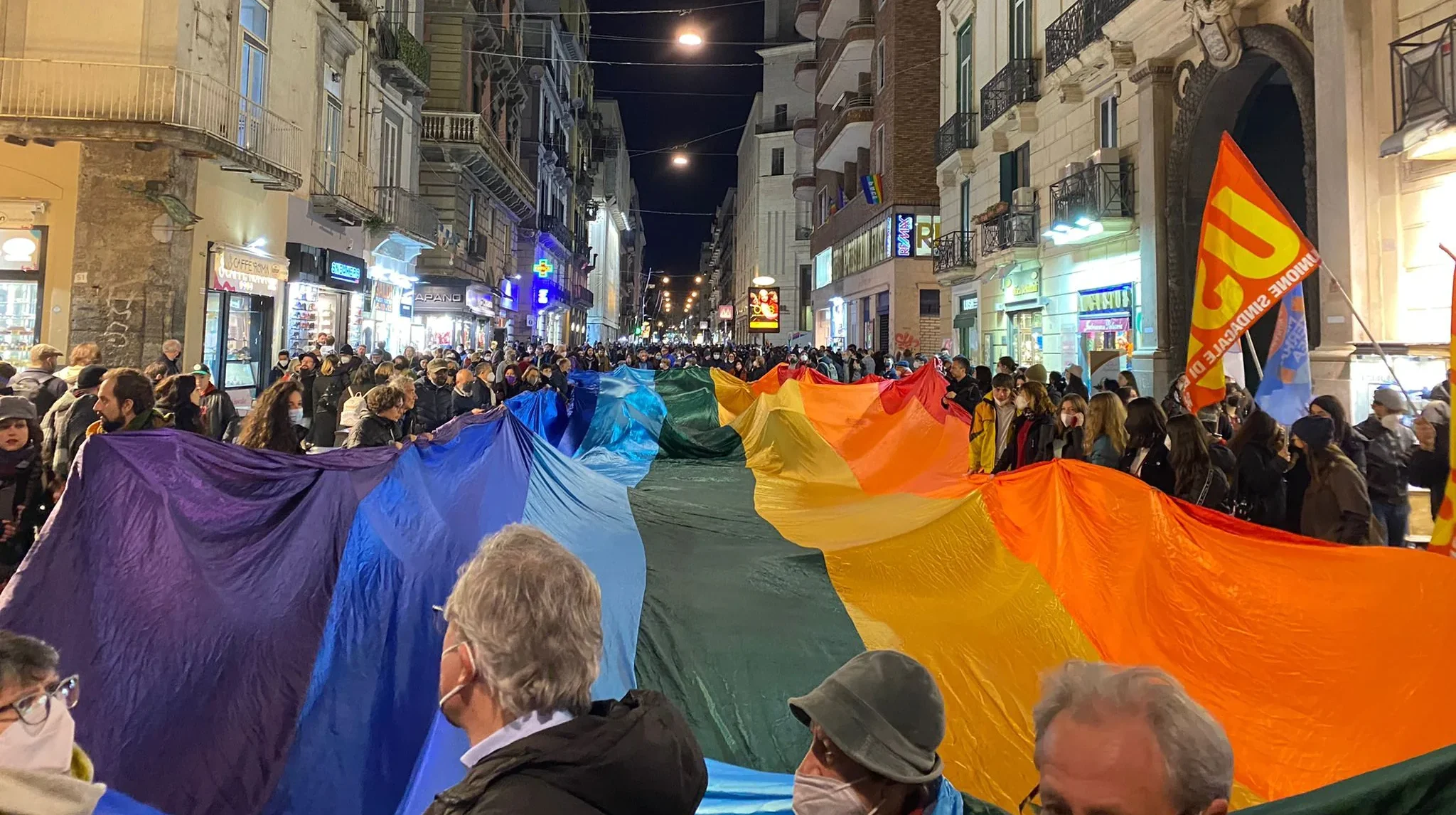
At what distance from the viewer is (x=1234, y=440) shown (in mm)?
6805

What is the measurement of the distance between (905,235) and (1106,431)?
27.1 m

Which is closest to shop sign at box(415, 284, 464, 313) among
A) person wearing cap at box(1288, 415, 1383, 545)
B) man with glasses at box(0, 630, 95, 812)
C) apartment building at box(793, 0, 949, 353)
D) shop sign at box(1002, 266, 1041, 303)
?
apartment building at box(793, 0, 949, 353)

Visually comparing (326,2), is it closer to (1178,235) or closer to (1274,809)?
(1178,235)

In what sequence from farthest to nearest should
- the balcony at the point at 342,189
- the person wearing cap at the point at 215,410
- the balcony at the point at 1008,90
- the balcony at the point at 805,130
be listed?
the balcony at the point at 805,130
the balcony at the point at 1008,90
the balcony at the point at 342,189
the person wearing cap at the point at 215,410

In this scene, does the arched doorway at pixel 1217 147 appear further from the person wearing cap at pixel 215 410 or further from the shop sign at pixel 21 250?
the shop sign at pixel 21 250

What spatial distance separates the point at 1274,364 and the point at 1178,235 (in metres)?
9.08

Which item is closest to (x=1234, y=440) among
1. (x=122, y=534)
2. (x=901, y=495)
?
(x=901, y=495)

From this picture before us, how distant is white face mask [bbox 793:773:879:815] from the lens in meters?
2.04

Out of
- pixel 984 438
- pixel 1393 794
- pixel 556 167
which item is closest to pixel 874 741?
pixel 1393 794

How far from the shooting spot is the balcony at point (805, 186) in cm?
5597

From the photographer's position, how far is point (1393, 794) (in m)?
1.55

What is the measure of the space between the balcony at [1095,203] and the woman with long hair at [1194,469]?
12028 millimetres

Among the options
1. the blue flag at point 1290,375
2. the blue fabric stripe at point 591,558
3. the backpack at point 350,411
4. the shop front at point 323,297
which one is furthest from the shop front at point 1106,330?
the shop front at point 323,297

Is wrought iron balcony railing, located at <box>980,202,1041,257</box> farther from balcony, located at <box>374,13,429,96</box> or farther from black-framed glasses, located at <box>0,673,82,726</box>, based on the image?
black-framed glasses, located at <box>0,673,82,726</box>
